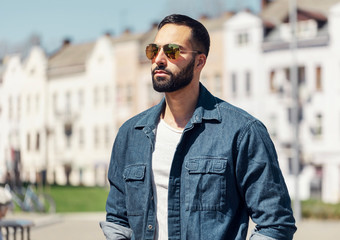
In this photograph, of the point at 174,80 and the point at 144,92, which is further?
the point at 144,92

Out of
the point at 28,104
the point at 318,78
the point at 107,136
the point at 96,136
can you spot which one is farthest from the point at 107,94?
→ the point at 318,78

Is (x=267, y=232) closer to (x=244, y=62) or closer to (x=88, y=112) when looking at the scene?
(x=244, y=62)

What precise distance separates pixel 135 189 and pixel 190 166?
1.00ft

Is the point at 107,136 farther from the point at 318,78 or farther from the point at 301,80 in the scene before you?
the point at 318,78

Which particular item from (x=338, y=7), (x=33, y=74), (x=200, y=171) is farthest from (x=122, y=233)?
(x=33, y=74)

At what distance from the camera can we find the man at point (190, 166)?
3723 mm

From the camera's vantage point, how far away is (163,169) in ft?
12.7

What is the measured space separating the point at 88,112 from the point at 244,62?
50.1ft

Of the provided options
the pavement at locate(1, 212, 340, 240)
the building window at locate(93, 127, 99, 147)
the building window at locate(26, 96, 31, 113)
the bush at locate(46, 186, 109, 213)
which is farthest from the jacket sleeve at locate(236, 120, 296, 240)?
the building window at locate(26, 96, 31, 113)

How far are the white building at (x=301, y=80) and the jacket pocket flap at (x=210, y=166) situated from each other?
41040 millimetres

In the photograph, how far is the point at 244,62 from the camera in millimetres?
50500

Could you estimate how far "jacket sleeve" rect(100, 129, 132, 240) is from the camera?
4.05 metres

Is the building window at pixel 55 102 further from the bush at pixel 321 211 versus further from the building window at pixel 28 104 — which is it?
the bush at pixel 321 211

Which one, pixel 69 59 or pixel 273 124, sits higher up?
pixel 69 59
